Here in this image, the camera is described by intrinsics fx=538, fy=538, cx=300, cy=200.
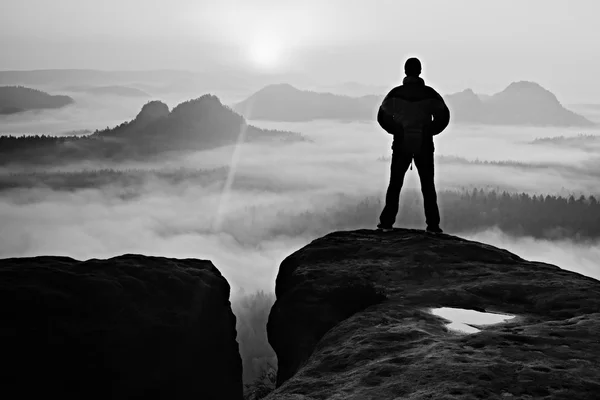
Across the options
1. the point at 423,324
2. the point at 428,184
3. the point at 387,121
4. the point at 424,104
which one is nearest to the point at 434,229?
the point at 428,184

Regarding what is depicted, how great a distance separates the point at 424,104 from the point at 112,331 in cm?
A: 846

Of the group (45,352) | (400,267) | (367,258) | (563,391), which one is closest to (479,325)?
(563,391)

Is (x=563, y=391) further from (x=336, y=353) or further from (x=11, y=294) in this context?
(x=11, y=294)

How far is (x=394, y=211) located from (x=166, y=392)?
676cm

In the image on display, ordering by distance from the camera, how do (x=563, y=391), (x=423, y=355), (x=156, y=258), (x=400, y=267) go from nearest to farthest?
(x=563, y=391) → (x=423, y=355) → (x=400, y=267) → (x=156, y=258)

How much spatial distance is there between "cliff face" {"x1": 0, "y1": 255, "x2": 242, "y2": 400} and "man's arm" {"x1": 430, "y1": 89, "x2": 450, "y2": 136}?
646cm

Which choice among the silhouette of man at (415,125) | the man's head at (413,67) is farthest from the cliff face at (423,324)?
the man's head at (413,67)

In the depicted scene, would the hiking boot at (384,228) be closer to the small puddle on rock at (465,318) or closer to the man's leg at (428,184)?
the man's leg at (428,184)

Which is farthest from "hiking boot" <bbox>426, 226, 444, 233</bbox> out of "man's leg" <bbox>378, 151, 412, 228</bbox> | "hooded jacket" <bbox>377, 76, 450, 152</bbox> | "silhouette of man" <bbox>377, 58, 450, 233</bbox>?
"hooded jacket" <bbox>377, 76, 450, 152</bbox>

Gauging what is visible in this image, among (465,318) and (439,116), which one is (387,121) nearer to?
(439,116)

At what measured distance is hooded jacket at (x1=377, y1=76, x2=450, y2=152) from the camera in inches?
506

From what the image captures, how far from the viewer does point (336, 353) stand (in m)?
6.33

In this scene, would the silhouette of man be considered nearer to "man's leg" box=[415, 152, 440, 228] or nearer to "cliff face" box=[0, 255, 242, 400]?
"man's leg" box=[415, 152, 440, 228]

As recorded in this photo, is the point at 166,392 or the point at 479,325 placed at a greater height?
the point at 479,325
